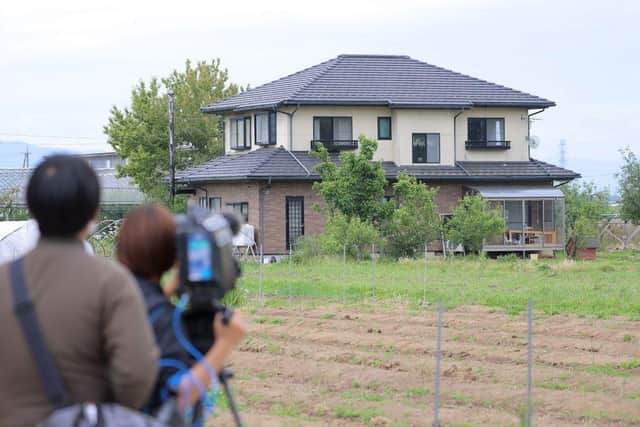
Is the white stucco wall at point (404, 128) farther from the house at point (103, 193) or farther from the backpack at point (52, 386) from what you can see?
the backpack at point (52, 386)

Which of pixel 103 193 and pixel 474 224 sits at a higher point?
pixel 103 193

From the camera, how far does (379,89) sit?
3691cm

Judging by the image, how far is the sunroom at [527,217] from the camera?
35.1 metres

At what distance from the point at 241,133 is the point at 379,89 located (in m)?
5.14

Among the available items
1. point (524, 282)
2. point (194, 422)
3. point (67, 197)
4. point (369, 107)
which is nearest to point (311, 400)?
point (194, 422)

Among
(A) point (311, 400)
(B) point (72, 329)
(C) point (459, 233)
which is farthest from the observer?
(C) point (459, 233)

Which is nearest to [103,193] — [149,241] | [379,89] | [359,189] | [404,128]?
[359,189]

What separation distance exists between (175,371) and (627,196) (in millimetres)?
37295

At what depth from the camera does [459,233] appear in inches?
1240

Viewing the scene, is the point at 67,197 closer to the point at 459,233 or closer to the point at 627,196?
the point at 459,233

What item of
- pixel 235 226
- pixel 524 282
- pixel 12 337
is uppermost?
pixel 235 226

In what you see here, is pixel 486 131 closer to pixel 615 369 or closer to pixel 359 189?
pixel 359 189

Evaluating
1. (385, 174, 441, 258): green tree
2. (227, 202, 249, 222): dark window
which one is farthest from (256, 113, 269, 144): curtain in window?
(385, 174, 441, 258): green tree

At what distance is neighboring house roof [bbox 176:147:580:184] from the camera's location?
112 ft
